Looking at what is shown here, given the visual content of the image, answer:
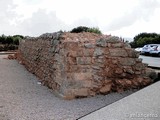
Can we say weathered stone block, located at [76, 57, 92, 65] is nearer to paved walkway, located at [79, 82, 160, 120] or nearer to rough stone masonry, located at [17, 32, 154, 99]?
rough stone masonry, located at [17, 32, 154, 99]

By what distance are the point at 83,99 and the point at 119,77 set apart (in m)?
1.33

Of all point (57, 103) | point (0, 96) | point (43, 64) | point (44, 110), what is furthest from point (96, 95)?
point (43, 64)

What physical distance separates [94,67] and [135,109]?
2.69 m

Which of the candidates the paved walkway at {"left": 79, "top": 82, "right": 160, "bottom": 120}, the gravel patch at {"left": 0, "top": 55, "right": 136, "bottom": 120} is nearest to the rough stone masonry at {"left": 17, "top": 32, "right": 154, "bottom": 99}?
the gravel patch at {"left": 0, "top": 55, "right": 136, "bottom": 120}

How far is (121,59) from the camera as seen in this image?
9.08 metres

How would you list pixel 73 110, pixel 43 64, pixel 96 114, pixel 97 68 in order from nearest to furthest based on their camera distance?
pixel 96 114
pixel 73 110
pixel 97 68
pixel 43 64

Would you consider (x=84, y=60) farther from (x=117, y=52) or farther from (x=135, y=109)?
(x=135, y=109)

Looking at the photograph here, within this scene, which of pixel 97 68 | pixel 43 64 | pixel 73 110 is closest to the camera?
pixel 73 110

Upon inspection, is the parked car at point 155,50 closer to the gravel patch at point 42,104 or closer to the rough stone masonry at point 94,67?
the gravel patch at point 42,104

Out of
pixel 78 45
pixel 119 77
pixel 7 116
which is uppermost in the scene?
pixel 78 45

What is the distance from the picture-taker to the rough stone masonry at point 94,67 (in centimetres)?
870

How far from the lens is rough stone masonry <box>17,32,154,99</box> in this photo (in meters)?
8.70

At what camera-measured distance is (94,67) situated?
29.0 feet

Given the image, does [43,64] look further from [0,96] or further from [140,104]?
[140,104]
